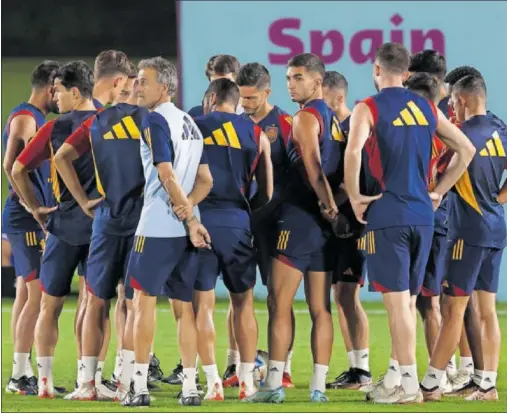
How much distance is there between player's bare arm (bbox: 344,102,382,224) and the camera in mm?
7715

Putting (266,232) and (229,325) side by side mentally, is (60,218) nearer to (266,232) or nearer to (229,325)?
(266,232)

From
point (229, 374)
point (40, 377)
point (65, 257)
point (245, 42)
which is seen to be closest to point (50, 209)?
point (65, 257)

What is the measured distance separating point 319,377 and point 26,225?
2320 mm

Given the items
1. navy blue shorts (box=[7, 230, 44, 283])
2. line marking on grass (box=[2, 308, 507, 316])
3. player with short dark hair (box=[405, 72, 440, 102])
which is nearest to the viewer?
player with short dark hair (box=[405, 72, 440, 102])

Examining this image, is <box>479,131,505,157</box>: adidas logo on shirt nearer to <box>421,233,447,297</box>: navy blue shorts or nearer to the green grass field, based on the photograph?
<box>421,233,447,297</box>: navy blue shorts

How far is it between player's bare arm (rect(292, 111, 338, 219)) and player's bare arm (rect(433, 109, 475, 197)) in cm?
64

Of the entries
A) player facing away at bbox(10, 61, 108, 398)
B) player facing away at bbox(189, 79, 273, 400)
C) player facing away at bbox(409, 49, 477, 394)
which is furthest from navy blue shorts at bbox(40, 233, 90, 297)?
player facing away at bbox(409, 49, 477, 394)

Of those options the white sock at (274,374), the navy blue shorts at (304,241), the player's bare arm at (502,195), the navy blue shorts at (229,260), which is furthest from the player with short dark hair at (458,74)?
the white sock at (274,374)

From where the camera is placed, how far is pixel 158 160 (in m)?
7.53

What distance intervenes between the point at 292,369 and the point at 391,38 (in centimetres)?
572

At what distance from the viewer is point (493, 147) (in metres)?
8.29

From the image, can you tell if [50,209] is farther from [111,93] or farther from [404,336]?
[404,336]

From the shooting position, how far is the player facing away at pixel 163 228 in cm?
762

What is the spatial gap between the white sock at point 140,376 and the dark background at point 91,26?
296 inches
